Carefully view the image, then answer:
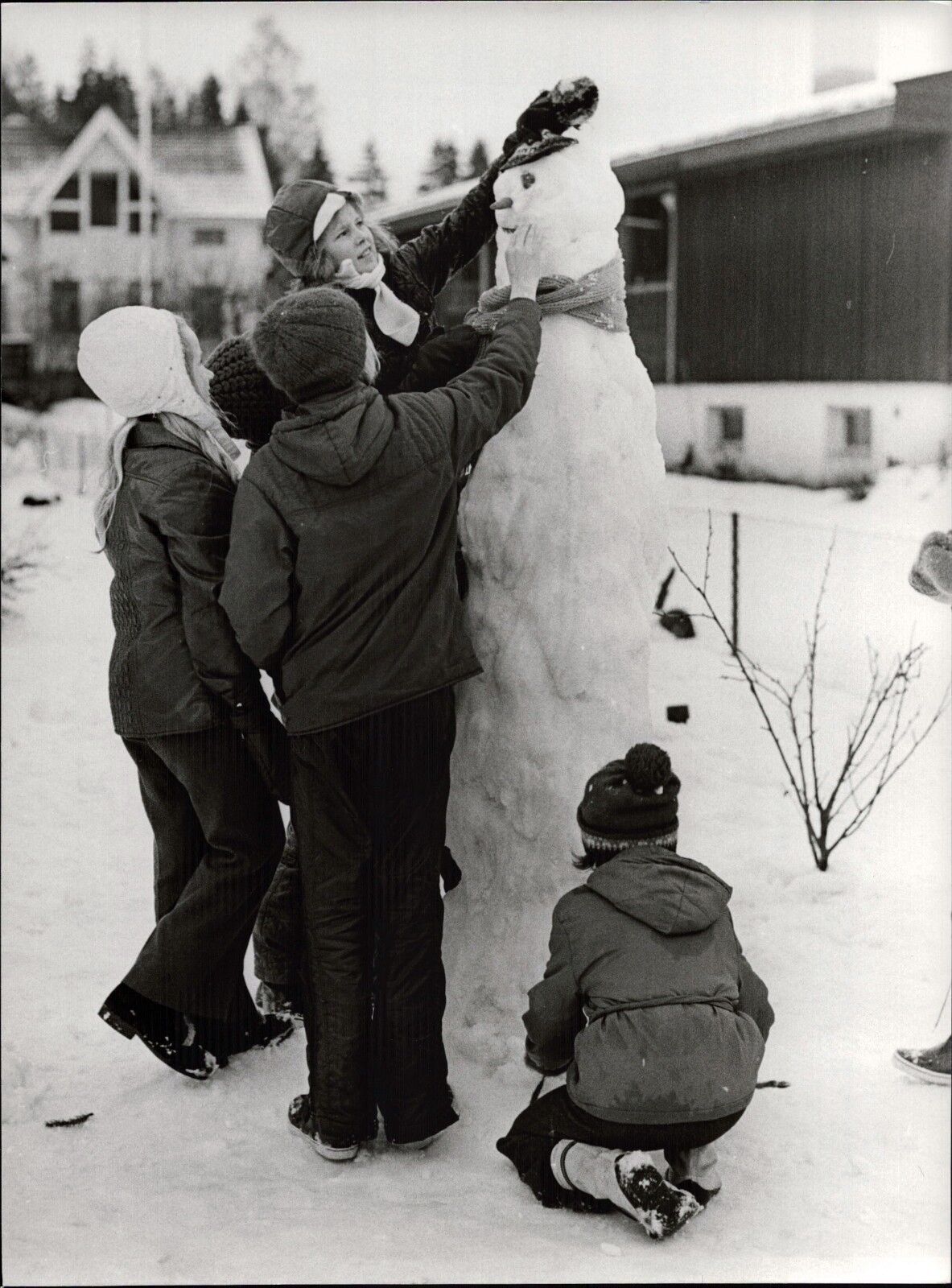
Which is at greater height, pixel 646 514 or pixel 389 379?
pixel 389 379

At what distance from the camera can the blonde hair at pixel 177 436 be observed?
2.75 m

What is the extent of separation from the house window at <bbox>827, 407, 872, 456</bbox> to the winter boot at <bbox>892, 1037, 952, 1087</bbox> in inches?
67.5

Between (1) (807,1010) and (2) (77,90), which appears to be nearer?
(1) (807,1010)

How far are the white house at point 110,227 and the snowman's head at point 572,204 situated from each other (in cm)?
122

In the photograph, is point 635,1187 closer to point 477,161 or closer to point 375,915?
point 375,915

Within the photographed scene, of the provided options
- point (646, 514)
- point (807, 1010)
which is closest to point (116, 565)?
point (646, 514)

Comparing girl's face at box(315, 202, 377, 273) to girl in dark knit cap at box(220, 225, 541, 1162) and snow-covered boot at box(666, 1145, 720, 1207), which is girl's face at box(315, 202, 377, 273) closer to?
girl in dark knit cap at box(220, 225, 541, 1162)

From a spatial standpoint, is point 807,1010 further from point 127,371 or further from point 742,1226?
point 127,371

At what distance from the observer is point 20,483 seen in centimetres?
495

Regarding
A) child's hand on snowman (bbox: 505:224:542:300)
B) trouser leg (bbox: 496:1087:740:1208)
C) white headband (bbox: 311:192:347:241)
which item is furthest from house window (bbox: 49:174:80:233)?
trouser leg (bbox: 496:1087:740:1208)

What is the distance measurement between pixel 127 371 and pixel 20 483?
248 cm

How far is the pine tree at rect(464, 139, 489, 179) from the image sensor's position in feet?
10.3

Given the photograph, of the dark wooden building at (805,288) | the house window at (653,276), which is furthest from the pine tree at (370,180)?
the house window at (653,276)

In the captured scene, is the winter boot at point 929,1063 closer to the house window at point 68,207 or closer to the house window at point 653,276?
the house window at point 653,276
